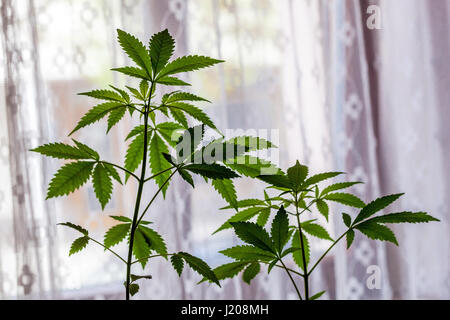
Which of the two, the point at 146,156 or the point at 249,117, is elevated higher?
the point at 249,117

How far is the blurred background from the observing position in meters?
1.79

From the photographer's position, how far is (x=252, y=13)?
1976 millimetres

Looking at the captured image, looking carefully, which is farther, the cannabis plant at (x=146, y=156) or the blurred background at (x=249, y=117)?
the blurred background at (x=249, y=117)

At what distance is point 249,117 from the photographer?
1984mm

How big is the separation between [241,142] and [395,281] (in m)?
1.81

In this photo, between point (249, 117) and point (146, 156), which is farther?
point (249, 117)

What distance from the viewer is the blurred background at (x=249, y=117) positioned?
179 centimetres

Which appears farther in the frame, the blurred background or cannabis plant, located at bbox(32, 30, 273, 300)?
the blurred background

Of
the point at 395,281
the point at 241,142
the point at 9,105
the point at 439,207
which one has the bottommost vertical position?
the point at 395,281
